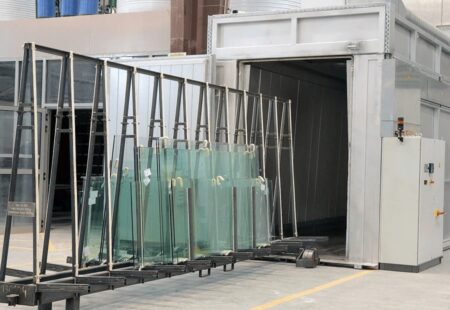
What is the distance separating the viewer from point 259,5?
12.8 metres

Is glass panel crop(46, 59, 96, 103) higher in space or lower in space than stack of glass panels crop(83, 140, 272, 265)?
higher

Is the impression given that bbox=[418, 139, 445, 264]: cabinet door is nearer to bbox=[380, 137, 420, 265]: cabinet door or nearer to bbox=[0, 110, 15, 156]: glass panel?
bbox=[380, 137, 420, 265]: cabinet door

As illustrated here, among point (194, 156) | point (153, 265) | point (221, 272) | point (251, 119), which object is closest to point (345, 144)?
point (251, 119)

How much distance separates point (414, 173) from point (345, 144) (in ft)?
22.5

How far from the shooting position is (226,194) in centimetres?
871

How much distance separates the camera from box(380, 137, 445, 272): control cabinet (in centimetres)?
1002

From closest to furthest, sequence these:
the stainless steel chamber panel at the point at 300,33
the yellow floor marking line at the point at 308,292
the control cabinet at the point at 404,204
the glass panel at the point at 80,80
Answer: the yellow floor marking line at the point at 308,292 → the control cabinet at the point at 404,204 → the stainless steel chamber panel at the point at 300,33 → the glass panel at the point at 80,80

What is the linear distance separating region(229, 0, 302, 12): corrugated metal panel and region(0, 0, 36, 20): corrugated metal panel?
584 cm

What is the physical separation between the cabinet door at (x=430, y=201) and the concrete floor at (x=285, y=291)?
41 centimetres

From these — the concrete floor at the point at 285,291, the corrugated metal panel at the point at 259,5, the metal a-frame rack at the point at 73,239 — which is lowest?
the concrete floor at the point at 285,291

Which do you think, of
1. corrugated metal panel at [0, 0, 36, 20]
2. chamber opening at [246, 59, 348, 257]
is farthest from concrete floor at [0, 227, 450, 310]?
corrugated metal panel at [0, 0, 36, 20]

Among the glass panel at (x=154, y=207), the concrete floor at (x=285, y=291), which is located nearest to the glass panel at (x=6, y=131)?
the concrete floor at (x=285, y=291)

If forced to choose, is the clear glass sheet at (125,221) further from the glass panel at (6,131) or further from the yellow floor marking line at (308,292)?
the glass panel at (6,131)

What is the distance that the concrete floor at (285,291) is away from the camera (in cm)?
750
